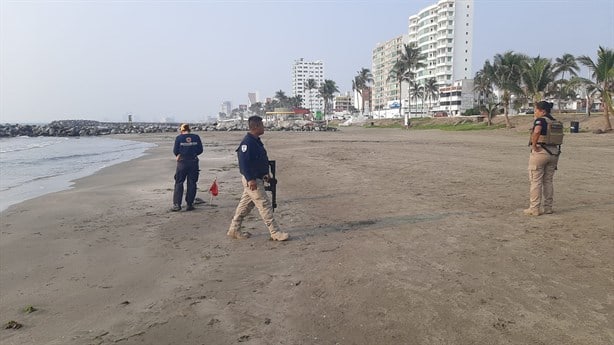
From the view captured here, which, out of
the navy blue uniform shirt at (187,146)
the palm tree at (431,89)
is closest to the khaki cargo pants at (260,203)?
the navy blue uniform shirt at (187,146)

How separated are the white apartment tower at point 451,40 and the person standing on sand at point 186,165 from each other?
119921mm

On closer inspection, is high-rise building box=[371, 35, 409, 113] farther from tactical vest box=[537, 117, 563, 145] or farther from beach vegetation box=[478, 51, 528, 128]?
tactical vest box=[537, 117, 563, 145]

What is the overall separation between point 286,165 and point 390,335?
46.5 feet

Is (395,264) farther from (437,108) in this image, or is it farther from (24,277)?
(437,108)

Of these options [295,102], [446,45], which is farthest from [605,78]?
[295,102]

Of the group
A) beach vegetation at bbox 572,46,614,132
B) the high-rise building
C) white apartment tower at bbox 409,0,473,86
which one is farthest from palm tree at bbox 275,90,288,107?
beach vegetation at bbox 572,46,614,132

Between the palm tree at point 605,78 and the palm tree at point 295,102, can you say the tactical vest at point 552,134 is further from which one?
the palm tree at point 295,102

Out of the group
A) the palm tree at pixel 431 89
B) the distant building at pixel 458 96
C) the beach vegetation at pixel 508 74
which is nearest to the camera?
the beach vegetation at pixel 508 74

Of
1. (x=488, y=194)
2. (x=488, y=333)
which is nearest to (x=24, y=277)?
(x=488, y=333)

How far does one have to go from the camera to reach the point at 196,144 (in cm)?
923

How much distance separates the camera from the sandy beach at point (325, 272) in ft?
12.1

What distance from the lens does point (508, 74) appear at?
54.9 m

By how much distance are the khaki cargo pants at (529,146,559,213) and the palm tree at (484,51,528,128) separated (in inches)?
1759

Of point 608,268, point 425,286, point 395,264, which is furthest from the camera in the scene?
point 395,264
